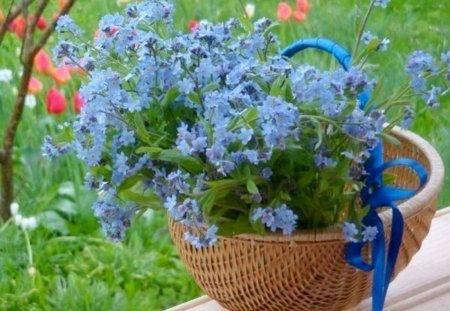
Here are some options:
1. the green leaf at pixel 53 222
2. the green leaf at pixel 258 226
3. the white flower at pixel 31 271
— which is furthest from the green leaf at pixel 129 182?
the green leaf at pixel 53 222

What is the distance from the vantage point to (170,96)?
0.96 metres

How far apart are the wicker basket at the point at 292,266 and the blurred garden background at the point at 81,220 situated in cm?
45

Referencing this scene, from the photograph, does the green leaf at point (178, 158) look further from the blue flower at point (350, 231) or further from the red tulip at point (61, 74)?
the red tulip at point (61, 74)

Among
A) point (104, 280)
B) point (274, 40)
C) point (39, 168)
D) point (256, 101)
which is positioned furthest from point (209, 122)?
point (39, 168)

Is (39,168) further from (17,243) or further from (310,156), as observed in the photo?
(310,156)

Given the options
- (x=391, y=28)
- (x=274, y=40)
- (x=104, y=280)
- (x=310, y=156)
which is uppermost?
(x=391, y=28)

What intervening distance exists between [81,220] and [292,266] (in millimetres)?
1057

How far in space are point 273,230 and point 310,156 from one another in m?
0.08

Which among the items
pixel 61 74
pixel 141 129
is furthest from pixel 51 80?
pixel 141 129

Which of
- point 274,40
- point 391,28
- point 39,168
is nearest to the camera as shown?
point 274,40

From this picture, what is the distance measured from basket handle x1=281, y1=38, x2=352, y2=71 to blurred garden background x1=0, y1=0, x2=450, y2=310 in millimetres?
309

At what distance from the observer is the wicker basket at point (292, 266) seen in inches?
37.7

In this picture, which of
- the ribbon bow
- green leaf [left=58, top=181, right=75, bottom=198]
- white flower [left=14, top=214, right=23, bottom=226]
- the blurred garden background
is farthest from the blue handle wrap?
green leaf [left=58, top=181, right=75, bottom=198]

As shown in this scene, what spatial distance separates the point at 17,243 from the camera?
6.09ft
